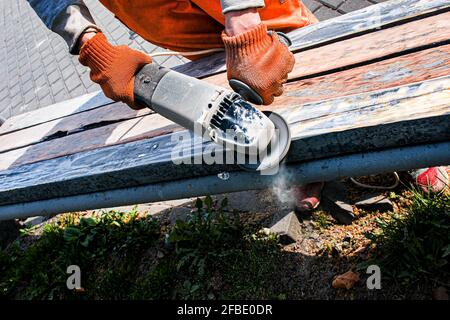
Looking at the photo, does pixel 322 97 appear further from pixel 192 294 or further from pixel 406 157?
pixel 192 294

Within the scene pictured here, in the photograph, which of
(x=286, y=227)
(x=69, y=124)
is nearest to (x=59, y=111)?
(x=69, y=124)

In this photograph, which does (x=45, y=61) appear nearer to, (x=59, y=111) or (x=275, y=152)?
(x=59, y=111)

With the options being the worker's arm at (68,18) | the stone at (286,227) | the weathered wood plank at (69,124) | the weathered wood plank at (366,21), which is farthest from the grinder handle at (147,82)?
the stone at (286,227)

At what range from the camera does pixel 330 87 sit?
1.74 m

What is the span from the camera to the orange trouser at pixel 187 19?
242cm

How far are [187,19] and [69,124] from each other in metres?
1.05

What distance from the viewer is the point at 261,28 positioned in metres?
1.61

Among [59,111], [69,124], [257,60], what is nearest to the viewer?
[257,60]

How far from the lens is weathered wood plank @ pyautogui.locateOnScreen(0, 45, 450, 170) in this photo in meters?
1.54

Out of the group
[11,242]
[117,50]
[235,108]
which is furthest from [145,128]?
[11,242]

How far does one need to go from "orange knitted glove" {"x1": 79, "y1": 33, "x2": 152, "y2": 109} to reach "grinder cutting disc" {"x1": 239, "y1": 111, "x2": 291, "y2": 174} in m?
0.62

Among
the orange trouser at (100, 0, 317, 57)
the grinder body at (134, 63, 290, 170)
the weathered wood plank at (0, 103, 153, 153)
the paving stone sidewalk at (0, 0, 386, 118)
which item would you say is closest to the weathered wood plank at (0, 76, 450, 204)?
the grinder body at (134, 63, 290, 170)

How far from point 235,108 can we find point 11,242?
3060mm

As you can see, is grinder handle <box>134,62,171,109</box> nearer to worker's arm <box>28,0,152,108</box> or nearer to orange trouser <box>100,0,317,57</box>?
worker's arm <box>28,0,152,108</box>
